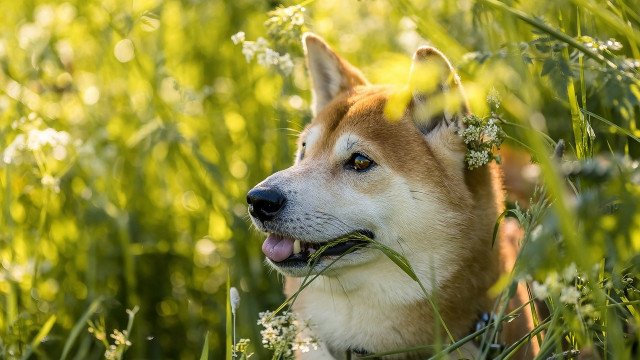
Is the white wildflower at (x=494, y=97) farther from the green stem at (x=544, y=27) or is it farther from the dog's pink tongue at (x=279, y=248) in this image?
the dog's pink tongue at (x=279, y=248)

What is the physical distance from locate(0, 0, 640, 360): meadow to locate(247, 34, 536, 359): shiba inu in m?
0.19

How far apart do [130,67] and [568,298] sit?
331 cm

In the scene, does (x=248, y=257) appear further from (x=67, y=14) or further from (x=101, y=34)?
(x=67, y=14)

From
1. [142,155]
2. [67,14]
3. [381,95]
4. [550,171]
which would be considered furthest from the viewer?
[67,14]

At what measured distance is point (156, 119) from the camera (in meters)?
3.29

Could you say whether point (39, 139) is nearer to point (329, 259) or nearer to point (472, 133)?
point (329, 259)

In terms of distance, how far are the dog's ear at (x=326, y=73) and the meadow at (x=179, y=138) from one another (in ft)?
0.40

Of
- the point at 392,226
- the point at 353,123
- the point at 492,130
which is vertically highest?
the point at 492,130

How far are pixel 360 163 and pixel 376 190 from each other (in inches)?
5.4

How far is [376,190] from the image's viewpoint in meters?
2.53

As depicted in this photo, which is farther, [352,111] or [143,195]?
[143,195]

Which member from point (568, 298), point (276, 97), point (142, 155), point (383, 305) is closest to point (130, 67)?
point (142, 155)

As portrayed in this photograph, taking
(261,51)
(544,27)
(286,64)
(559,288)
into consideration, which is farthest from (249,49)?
(559,288)

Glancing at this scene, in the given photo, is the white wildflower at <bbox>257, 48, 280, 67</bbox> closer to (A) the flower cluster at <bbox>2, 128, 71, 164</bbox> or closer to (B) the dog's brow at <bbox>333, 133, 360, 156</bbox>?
(B) the dog's brow at <bbox>333, 133, 360, 156</bbox>
